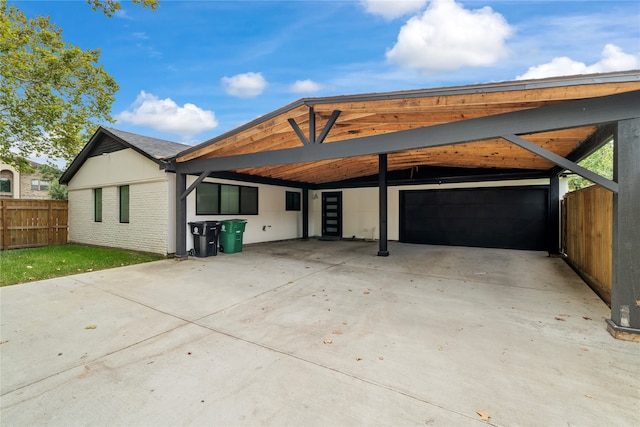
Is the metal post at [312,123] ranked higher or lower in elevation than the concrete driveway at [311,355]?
higher

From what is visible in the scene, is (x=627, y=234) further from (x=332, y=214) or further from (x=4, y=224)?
(x=4, y=224)

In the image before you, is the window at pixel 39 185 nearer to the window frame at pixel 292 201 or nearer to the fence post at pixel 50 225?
the fence post at pixel 50 225

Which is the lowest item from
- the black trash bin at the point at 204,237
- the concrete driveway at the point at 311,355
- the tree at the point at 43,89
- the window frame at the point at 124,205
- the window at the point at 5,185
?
the concrete driveway at the point at 311,355

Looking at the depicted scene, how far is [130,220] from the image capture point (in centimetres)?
875

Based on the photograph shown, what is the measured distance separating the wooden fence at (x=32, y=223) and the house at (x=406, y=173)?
0.51 meters

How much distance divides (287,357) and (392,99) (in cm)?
342

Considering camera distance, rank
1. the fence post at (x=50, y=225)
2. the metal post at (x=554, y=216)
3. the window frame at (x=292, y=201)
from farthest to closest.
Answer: the window frame at (x=292, y=201)
the fence post at (x=50, y=225)
the metal post at (x=554, y=216)

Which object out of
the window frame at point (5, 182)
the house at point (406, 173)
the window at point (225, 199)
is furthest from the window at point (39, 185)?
the window at point (225, 199)

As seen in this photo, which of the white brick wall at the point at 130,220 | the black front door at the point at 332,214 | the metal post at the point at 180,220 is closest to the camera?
the metal post at the point at 180,220

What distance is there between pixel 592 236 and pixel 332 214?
29.4 feet

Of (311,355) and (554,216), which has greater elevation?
(554,216)

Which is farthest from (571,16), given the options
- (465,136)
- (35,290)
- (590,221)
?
(35,290)

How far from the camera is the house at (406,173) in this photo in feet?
9.95

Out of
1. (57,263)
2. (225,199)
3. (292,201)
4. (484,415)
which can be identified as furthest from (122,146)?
(484,415)
